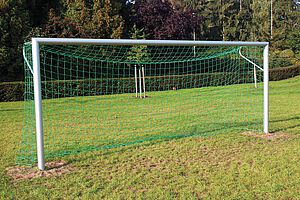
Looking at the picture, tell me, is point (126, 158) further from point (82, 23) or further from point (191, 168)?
point (82, 23)

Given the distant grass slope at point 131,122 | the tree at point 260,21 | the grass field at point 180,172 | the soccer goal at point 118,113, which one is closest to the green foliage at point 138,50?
the soccer goal at point 118,113

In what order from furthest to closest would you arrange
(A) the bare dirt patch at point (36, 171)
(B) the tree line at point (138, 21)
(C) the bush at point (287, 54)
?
(C) the bush at point (287, 54)
(B) the tree line at point (138, 21)
(A) the bare dirt patch at point (36, 171)

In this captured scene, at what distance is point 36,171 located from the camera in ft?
16.7

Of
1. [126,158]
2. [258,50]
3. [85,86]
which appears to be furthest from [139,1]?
[126,158]

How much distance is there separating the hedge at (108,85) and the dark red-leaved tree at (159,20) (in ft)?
29.9

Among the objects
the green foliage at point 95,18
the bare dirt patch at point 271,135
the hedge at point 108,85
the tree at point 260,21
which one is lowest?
the bare dirt patch at point 271,135

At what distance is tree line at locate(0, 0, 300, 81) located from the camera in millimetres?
20297

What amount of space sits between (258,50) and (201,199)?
66.2 feet

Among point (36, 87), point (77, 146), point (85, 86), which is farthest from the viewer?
point (85, 86)

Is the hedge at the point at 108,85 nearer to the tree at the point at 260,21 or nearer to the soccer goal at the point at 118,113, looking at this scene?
the soccer goal at the point at 118,113

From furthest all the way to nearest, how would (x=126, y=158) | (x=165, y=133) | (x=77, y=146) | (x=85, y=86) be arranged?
(x=85, y=86)
(x=165, y=133)
(x=77, y=146)
(x=126, y=158)

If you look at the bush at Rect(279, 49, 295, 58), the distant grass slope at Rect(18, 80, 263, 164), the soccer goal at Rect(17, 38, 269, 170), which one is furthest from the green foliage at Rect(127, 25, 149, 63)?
the bush at Rect(279, 49, 295, 58)

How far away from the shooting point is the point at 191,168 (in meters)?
5.16

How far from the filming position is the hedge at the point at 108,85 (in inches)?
649
